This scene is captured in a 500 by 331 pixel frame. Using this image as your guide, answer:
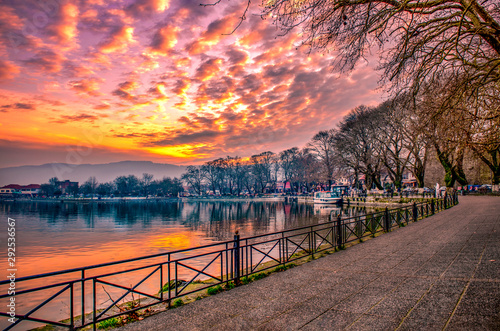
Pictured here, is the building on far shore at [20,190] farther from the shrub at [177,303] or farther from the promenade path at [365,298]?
the promenade path at [365,298]

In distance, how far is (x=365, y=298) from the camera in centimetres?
609

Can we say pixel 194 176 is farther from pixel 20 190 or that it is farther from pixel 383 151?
pixel 20 190

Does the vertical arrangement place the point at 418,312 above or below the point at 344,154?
below

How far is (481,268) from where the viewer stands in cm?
777

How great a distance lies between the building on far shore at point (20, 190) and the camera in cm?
16804

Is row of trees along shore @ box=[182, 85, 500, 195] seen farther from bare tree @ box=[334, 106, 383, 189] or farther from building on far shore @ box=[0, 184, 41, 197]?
building on far shore @ box=[0, 184, 41, 197]

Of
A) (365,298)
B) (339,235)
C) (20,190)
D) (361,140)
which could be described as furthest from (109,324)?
(20,190)

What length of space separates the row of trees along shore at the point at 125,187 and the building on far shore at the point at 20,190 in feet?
89.4

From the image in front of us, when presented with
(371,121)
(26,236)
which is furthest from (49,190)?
(371,121)

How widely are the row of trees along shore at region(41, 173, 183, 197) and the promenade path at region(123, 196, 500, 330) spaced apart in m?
131

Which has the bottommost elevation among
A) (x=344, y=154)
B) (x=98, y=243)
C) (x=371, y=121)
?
(x=98, y=243)

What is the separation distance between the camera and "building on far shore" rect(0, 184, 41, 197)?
168 metres

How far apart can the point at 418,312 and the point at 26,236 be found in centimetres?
3215

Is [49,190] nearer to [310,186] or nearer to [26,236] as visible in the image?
[310,186]
